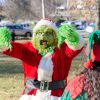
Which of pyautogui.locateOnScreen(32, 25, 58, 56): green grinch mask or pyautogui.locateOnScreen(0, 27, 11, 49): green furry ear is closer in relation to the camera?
pyautogui.locateOnScreen(0, 27, 11, 49): green furry ear

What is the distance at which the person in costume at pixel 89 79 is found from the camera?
3.11 m

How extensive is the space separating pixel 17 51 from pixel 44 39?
371 mm

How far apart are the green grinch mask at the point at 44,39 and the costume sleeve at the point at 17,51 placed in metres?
0.16

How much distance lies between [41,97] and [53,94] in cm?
16

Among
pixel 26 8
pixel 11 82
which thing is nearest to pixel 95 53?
pixel 11 82

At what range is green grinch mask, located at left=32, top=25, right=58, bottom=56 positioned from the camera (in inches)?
216

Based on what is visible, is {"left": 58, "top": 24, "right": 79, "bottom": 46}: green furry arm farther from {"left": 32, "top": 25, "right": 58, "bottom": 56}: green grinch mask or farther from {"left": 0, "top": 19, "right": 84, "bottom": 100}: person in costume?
{"left": 32, "top": 25, "right": 58, "bottom": 56}: green grinch mask

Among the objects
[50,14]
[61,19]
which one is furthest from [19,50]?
[61,19]

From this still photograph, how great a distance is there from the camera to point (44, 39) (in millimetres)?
5504

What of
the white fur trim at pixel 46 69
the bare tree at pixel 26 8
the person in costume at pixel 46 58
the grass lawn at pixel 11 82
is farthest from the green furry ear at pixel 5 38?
the bare tree at pixel 26 8

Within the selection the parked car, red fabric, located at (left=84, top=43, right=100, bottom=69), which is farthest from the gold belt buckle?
the parked car

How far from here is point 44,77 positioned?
17.7 feet

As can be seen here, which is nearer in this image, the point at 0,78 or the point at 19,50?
the point at 19,50

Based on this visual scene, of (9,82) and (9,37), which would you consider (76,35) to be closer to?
(9,37)
